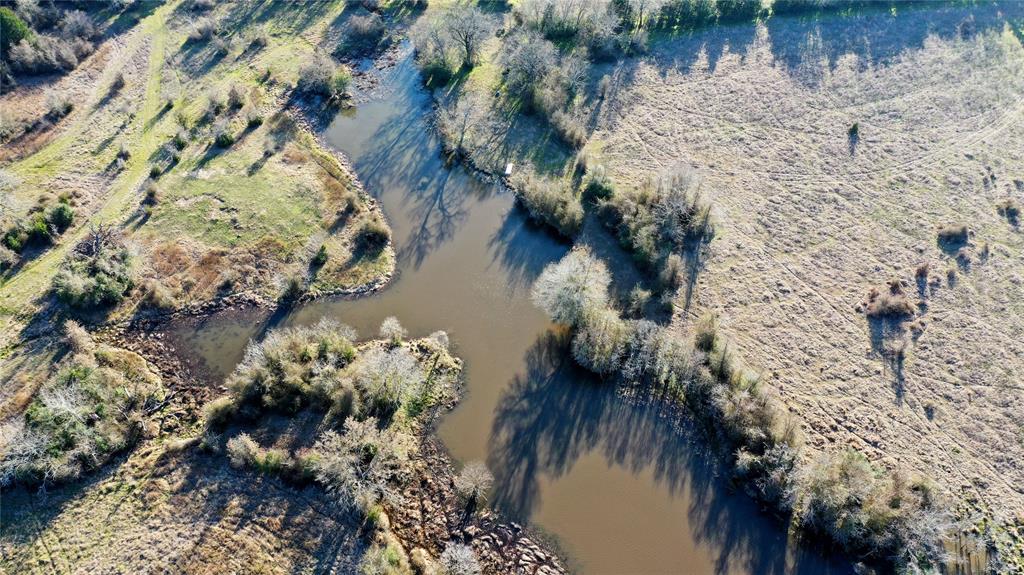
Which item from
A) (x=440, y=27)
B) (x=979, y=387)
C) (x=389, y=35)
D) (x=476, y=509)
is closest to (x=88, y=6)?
(x=389, y=35)

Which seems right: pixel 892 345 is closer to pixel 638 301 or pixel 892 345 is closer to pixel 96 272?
pixel 638 301

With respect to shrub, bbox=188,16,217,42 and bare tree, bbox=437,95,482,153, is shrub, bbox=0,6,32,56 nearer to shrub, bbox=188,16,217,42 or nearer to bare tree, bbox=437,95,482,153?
shrub, bbox=188,16,217,42

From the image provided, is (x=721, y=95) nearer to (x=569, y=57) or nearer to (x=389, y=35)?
(x=569, y=57)

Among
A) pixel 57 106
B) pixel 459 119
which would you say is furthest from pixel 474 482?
pixel 57 106

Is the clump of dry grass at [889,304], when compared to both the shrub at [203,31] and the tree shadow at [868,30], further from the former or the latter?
the shrub at [203,31]

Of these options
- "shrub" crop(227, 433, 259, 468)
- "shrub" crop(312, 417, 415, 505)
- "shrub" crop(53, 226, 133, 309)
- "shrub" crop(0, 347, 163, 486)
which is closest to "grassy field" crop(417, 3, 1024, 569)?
"shrub" crop(312, 417, 415, 505)

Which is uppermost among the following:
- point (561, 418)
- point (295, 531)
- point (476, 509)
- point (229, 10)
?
point (229, 10)

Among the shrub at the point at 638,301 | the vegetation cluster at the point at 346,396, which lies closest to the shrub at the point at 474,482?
the vegetation cluster at the point at 346,396
